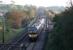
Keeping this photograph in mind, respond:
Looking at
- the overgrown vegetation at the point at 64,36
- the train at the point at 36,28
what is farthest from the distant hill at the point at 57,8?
the overgrown vegetation at the point at 64,36

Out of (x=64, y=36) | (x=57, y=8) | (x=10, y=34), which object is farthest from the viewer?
(x=10, y=34)

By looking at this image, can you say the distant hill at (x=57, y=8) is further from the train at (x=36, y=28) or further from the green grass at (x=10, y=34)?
the green grass at (x=10, y=34)

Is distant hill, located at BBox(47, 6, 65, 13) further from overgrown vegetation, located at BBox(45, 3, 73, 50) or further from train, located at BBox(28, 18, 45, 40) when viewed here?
overgrown vegetation, located at BBox(45, 3, 73, 50)

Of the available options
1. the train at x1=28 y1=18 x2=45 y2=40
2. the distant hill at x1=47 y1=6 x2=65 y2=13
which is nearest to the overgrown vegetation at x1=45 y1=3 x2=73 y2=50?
the distant hill at x1=47 y1=6 x2=65 y2=13

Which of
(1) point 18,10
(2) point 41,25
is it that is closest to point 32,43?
(2) point 41,25

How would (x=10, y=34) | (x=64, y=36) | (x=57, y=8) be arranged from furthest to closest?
(x=10, y=34), (x=57, y=8), (x=64, y=36)

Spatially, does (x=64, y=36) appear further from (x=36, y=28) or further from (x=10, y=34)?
(x=36, y=28)

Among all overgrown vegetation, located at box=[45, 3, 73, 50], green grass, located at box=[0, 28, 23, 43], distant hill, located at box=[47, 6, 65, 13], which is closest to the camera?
overgrown vegetation, located at box=[45, 3, 73, 50]

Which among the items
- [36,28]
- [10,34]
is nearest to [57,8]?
[36,28]

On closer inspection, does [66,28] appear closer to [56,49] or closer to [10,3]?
[56,49]
